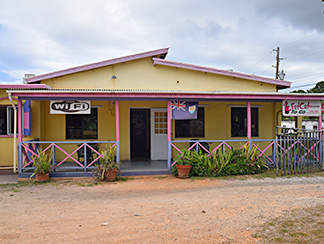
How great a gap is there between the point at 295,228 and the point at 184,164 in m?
4.81

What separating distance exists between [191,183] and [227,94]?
3.11 meters

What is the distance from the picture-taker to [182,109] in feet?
30.9

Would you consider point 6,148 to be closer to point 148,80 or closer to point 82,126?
point 82,126

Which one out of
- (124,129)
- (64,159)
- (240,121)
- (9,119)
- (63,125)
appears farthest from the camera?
(240,121)

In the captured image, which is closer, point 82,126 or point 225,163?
point 225,163

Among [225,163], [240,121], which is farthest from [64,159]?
[240,121]

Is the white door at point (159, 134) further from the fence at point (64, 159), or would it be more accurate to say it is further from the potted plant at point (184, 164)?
the fence at point (64, 159)

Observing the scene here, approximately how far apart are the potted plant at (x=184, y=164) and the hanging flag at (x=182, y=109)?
47.7 inches

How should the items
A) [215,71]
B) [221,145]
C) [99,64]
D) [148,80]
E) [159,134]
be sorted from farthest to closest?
[215,71] < [148,80] < [159,134] < [99,64] < [221,145]

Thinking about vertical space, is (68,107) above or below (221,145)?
above

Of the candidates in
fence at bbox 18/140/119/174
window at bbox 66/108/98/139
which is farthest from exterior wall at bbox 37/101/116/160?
fence at bbox 18/140/119/174

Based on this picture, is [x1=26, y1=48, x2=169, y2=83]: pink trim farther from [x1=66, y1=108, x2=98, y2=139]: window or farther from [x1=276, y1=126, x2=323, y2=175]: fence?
[x1=276, y1=126, x2=323, y2=175]: fence

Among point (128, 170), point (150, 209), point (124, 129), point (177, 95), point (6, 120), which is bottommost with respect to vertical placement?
point (150, 209)

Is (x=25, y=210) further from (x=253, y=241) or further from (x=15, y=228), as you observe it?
(x=253, y=241)
